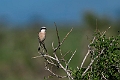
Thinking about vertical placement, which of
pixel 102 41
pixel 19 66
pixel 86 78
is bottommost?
pixel 19 66

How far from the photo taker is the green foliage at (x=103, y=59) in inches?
182

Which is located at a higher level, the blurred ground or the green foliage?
the green foliage

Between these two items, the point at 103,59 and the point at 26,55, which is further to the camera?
the point at 26,55

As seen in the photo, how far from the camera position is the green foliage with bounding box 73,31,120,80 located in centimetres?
462

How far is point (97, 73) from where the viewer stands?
468 cm

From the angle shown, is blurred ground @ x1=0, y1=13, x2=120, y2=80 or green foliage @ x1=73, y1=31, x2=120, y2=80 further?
blurred ground @ x1=0, y1=13, x2=120, y2=80

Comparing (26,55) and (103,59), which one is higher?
(103,59)

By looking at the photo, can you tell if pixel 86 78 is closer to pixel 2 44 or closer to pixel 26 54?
pixel 26 54

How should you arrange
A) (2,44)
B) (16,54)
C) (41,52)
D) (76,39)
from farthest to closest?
(76,39) → (2,44) → (16,54) → (41,52)

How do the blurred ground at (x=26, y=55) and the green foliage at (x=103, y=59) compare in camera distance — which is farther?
the blurred ground at (x=26, y=55)

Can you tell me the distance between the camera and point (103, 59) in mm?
4590

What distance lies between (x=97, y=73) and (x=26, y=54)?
1216 cm

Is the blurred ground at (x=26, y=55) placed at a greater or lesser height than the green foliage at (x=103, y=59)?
lesser

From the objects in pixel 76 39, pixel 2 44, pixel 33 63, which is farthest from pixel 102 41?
pixel 76 39
